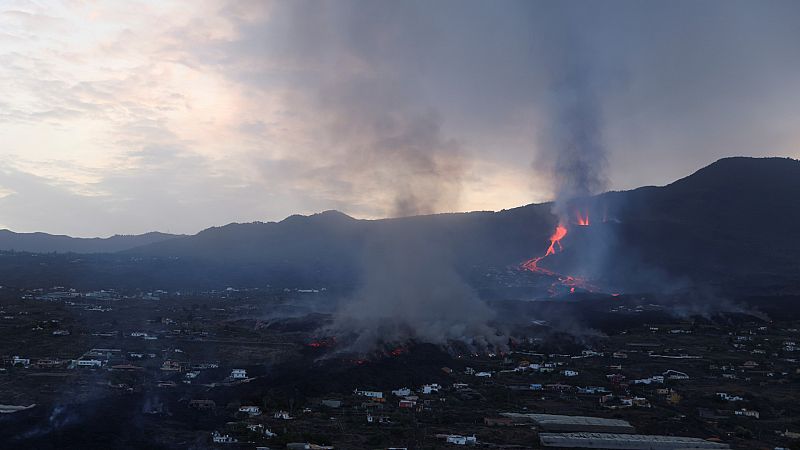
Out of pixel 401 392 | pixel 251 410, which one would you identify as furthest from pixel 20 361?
pixel 401 392

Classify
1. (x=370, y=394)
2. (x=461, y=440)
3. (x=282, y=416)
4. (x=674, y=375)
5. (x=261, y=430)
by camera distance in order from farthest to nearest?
(x=674, y=375) → (x=370, y=394) → (x=282, y=416) → (x=461, y=440) → (x=261, y=430)

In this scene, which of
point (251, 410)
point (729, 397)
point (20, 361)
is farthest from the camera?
point (20, 361)

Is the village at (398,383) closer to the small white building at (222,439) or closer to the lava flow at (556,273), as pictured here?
the small white building at (222,439)

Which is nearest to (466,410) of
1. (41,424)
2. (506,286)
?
(41,424)

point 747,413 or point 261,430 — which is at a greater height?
point 261,430

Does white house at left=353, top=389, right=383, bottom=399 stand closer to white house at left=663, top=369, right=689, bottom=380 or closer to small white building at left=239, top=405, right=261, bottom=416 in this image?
small white building at left=239, top=405, right=261, bottom=416

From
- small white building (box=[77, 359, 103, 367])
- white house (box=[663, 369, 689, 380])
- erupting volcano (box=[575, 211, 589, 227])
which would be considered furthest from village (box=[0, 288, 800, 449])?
erupting volcano (box=[575, 211, 589, 227])

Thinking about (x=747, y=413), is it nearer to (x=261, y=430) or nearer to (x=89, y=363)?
(x=261, y=430)

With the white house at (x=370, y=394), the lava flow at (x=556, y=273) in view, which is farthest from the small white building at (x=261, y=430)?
the lava flow at (x=556, y=273)
